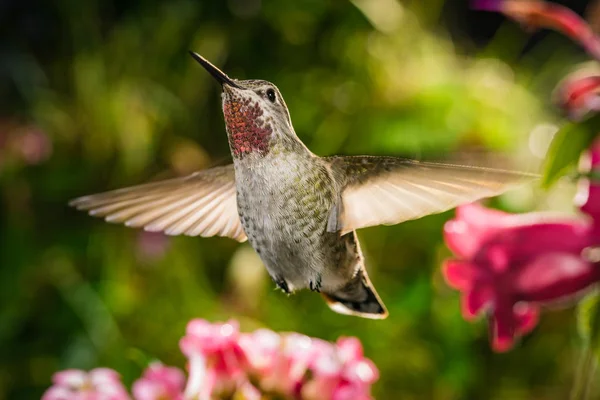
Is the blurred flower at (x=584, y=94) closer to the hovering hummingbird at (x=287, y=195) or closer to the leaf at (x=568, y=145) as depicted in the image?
the leaf at (x=568, y=145)

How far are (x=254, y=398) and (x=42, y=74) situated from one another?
164cm

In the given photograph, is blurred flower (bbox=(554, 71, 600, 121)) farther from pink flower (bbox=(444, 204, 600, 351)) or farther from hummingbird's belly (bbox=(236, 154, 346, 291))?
hummingbird's belly (bbox=(236, 154, 346, 291))

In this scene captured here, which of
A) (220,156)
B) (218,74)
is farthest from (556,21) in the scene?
(220,156)

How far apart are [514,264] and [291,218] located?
9.7 inches

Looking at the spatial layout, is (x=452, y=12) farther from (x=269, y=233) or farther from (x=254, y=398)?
(x=269, y=233)

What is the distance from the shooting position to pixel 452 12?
2344mm

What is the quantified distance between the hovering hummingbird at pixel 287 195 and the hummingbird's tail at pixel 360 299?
0.08 feet

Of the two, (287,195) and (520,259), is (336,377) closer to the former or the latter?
(520,259)

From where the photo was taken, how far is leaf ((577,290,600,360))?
458mm

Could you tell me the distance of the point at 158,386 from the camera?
593 mm

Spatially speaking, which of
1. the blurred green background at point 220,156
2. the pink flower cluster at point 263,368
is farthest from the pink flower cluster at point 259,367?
the blurred green background at point 220,156

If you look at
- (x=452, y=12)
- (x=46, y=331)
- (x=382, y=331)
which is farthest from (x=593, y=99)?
(x=452, y=12)

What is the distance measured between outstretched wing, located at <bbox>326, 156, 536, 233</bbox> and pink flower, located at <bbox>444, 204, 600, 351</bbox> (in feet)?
0.59

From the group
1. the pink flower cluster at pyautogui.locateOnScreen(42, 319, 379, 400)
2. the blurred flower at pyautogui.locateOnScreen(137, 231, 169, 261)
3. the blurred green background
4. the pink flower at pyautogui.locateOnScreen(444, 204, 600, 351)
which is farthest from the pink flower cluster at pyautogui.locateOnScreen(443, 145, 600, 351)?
the blurred flower at pyautogui.locateOnScreen(137, 231, 169, 261)
